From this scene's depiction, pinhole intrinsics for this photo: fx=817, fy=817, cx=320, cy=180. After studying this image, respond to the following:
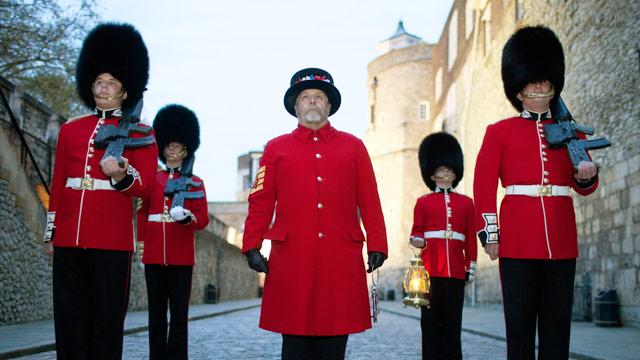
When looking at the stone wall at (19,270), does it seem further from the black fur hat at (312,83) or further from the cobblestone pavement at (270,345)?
the black fur hat at (312,83)

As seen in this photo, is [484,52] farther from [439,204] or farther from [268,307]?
[268,307]

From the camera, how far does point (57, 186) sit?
4.69 meters

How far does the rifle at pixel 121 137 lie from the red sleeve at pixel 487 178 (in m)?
1.98

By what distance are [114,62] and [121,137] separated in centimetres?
79

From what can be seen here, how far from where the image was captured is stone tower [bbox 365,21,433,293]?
45.3 meters

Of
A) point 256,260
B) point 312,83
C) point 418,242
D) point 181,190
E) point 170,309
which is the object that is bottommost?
point 170,309

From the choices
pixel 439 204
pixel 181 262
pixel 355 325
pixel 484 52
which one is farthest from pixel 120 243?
pixel 484 52

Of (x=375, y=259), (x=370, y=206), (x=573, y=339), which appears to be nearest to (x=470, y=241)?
(x=370, y=206)

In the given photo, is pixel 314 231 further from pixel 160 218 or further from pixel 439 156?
pixel 439 156

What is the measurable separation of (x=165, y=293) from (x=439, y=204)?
246cm

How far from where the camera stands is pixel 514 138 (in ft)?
16.4

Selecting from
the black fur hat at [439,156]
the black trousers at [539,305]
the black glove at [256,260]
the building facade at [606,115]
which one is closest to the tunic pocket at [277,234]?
the black glove at [256,260]

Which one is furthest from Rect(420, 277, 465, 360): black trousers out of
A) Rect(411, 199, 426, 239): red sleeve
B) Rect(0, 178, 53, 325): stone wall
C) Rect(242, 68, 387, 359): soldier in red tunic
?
Rect(0, 178, 53, 325): stone wall

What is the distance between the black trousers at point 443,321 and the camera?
6.55 meters
